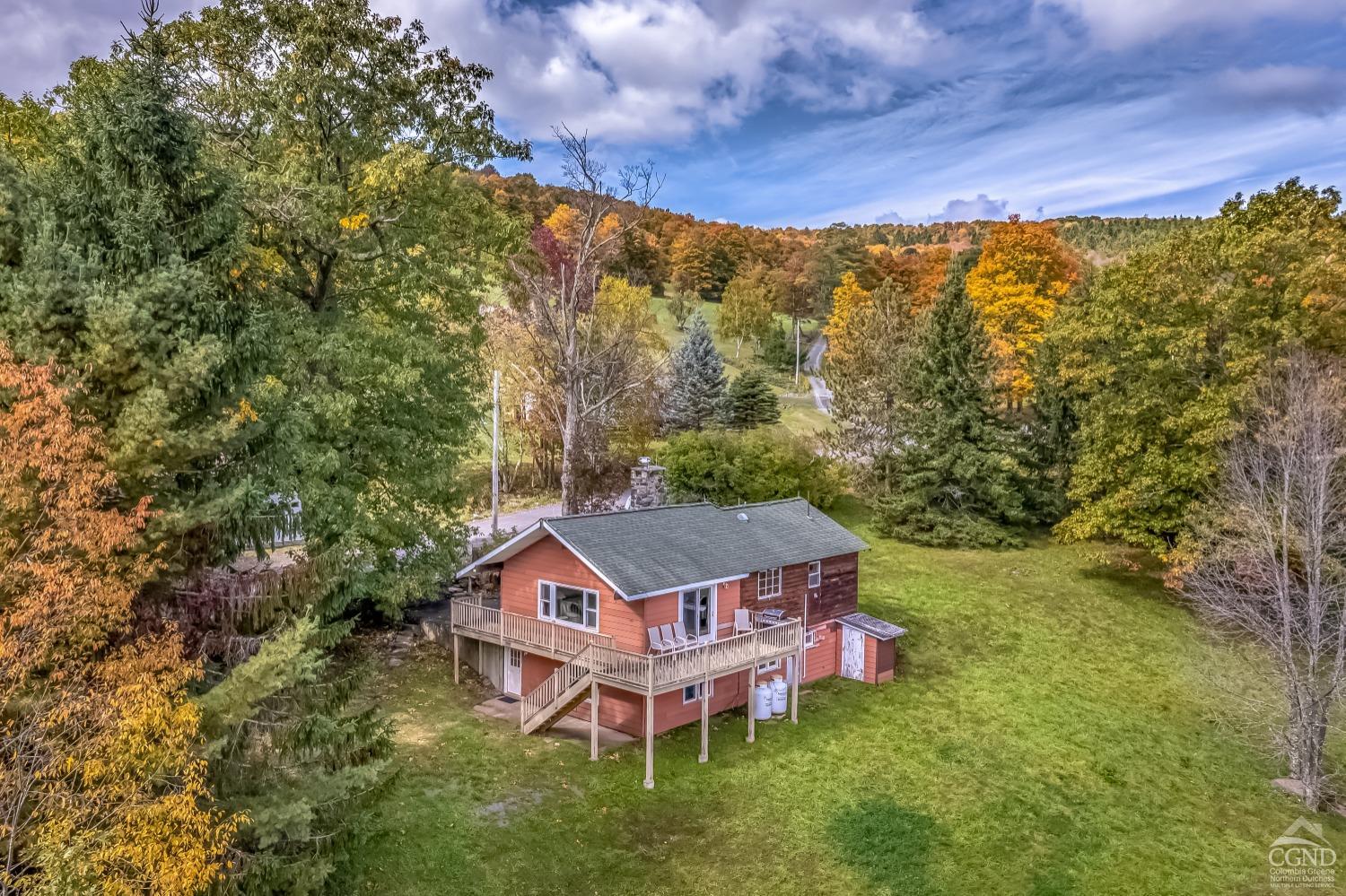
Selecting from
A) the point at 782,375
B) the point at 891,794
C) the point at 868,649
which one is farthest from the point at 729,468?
the point at 782,375

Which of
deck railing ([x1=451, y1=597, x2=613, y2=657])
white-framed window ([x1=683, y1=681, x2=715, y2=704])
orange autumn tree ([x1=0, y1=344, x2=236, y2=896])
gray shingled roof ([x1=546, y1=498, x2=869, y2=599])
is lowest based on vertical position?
white-framed window ([x1=683, y1=681, x2=715, y2=704])

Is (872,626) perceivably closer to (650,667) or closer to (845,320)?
(650,667)

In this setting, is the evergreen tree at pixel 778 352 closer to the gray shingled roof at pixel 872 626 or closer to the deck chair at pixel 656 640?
the gray shingled roof at pixel 872 626

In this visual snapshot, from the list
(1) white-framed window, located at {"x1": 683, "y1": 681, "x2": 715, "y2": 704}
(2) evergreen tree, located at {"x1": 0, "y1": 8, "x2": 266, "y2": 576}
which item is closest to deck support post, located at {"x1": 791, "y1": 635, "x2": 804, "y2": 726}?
(1) white-framed window, located at {"x1": 683, "y1": 681, "x2": 715, "y2": 704}

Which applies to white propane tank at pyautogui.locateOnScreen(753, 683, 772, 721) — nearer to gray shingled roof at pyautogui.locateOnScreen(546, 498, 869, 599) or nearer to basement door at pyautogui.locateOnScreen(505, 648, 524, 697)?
gray shingled roof at pyautogui.locateOnScreen(546, 498, 869, 599)

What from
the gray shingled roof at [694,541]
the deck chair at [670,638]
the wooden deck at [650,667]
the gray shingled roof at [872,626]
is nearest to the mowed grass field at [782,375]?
the gray shingled roof at [694,541]

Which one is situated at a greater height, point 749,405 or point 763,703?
point 749,405
